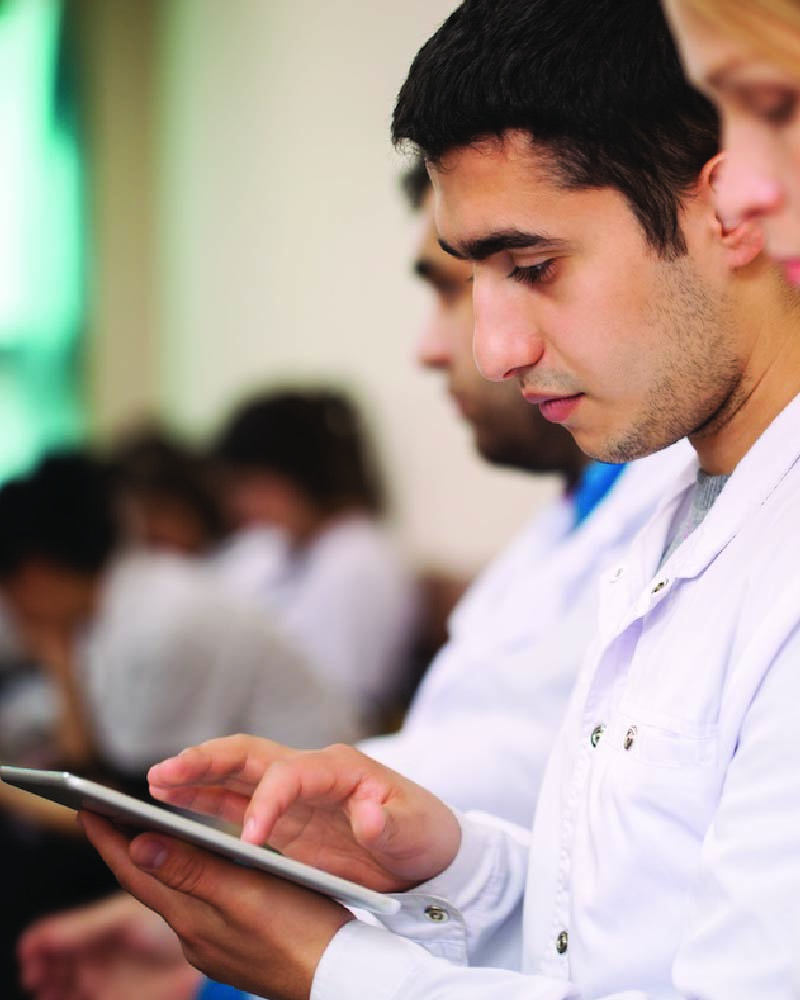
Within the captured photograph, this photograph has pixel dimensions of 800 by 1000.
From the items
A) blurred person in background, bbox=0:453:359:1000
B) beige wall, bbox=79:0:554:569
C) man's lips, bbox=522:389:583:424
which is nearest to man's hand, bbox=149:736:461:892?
man's lips, bbox=522:389:583:424

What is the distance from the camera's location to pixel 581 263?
92 centimetres

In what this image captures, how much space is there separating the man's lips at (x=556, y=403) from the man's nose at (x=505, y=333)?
0.03 m

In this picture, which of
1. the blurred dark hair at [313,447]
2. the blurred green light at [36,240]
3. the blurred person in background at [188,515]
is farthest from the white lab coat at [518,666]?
the blurred green light at [36,240]

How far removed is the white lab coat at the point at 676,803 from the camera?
2.53ft

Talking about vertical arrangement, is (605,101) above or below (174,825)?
above

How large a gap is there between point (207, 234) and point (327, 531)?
160 cm

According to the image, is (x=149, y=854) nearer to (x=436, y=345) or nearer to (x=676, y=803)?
(x=676, y=803)

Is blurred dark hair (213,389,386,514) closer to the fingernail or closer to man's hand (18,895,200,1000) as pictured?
man's hand (18,895,200,1000)

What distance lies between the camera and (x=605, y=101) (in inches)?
35.2

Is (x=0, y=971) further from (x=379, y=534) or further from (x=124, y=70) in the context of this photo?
(x=124, y=70)

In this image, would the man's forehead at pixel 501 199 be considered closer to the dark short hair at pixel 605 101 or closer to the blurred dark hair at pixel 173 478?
the dark short hair at pixel 605 101

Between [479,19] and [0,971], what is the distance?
149cm

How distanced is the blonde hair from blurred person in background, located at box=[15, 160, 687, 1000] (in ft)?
2.14

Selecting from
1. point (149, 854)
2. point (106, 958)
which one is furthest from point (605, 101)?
point (106, 958)
